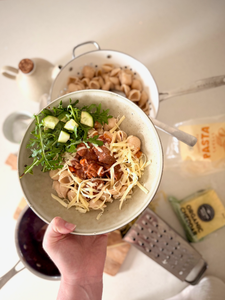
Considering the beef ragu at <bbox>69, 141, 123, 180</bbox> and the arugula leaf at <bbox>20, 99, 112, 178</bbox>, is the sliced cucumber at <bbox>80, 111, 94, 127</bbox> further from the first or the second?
the beef ragu at <bbox>69, 141, 123, 180</bbox>

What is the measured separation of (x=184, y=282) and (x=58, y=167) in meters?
1.59

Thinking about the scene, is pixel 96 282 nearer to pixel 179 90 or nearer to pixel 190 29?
pixel 179 90

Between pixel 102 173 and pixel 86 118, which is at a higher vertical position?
pixel 86 118

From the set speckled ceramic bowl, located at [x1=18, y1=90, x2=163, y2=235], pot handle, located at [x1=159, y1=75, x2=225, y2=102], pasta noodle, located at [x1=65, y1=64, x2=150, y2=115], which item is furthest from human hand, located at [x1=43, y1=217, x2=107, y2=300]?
pot handle, located at [x1=159, y1=75, x2=225, y2=102]

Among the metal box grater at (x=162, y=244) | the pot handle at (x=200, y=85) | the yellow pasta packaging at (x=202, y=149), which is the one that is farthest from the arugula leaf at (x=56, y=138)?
the yellow pasta packaging at (x=202, y=149)

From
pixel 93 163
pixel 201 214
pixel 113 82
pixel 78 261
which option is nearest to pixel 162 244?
pixel 201 214

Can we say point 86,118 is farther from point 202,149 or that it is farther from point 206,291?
point 206,291

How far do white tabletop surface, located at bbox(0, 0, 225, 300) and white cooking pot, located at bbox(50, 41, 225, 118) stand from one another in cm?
40

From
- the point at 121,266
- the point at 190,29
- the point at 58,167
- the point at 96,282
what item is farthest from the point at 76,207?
the point at 190,29

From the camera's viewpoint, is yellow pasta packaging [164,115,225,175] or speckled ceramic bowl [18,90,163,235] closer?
speckled ceramic bowl [18,90,163,235]

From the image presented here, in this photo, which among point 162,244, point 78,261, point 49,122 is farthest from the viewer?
point 162,244

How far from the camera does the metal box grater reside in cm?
166

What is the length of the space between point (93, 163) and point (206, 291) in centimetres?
146

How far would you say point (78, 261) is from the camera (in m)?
1.45
